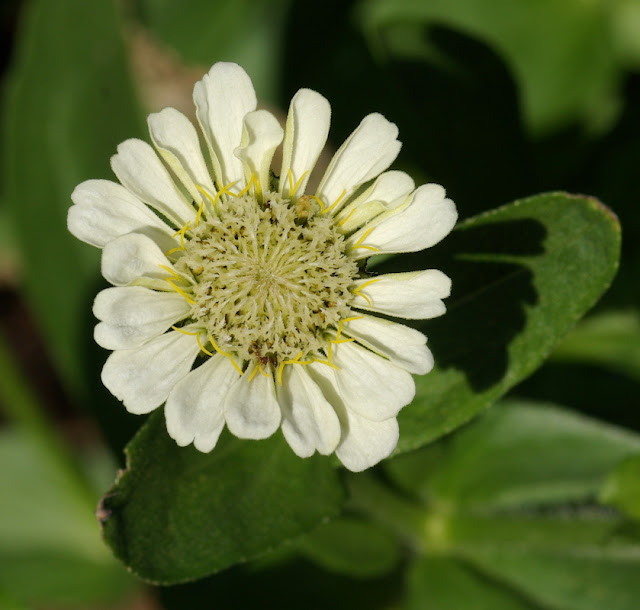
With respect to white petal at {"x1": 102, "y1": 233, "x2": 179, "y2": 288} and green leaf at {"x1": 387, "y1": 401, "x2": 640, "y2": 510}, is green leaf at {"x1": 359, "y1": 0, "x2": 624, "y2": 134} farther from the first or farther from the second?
white petal at {"x1": 102, "y1": 233, "x2": 179, "y2": 288}

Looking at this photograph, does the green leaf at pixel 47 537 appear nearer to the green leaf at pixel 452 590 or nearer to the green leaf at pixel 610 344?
the green leaf at pixel 452 590

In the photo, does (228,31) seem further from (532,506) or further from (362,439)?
(362,439)

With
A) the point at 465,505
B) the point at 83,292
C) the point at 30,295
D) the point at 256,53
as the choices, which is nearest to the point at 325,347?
the point at 465,505

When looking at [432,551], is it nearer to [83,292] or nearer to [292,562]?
[292,562]

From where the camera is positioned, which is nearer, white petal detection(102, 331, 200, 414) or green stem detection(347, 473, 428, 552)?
white petal detection(102, 331, 200, 414)

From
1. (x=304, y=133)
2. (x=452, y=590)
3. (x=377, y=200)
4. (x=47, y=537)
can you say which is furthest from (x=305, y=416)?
(x=47, y=537)

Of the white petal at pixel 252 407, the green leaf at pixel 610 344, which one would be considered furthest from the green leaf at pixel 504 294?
the green leaf at pixel 610 344

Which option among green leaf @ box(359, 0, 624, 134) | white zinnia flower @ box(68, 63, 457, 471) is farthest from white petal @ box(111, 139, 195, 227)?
green leaf @ box(359, 0, 624, 134)
